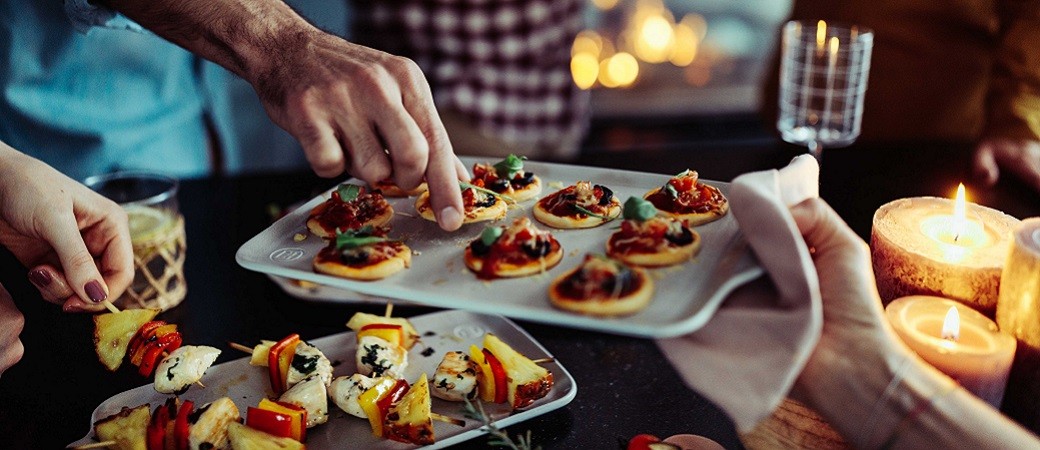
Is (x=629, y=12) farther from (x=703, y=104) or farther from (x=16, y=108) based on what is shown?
(x=16, y=108)

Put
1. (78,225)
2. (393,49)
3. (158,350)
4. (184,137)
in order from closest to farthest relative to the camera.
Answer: (158,350) → (78,225) → (184,137) → (393,49)

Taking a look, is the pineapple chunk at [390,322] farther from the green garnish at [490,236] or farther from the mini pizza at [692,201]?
the mini pizza at [692,201]

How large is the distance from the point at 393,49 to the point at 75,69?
5.22 ft

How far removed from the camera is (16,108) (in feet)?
8.64

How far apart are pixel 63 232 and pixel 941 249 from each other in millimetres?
1661

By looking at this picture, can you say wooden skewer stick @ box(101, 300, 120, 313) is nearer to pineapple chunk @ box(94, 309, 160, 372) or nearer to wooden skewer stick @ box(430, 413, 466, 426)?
pineapple chunk @ box(94, 309, 160, 372)

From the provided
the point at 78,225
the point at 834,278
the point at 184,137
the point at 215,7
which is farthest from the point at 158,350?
the point at 184,137

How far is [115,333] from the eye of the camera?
1604 mm

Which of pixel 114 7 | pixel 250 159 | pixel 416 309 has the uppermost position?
pixel 114 7

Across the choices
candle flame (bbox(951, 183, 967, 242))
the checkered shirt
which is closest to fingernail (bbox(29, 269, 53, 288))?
candle flame (bbox(951, 183, 967, 242))

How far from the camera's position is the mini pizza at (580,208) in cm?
162

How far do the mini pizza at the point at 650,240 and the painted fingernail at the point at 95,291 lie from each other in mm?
1028

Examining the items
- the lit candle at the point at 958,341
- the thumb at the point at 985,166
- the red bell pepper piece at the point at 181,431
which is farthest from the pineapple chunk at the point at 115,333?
the thumb at the point at 985,166

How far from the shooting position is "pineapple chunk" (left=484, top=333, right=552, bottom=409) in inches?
60.6
